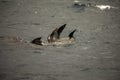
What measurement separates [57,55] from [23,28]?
6.23 m

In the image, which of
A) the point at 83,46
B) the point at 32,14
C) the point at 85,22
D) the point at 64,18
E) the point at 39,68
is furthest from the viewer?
the point at 32,14

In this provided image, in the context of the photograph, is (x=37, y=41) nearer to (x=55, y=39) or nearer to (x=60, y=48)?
(x=55, y=39)

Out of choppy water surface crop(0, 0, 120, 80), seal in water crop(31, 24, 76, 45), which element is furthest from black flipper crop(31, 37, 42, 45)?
choppy water surface crop(0, 0, 120, 80)

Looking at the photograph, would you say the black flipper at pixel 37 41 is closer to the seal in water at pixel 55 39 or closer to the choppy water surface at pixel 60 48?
the seal in water at pixel 55 39

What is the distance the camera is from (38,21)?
2345cm

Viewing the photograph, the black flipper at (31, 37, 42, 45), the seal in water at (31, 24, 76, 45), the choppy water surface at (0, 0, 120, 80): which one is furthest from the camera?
the black flipper at (31, 37, 42, 45)

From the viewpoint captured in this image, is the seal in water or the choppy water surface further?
the seal in water

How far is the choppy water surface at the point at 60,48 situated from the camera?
497 inches

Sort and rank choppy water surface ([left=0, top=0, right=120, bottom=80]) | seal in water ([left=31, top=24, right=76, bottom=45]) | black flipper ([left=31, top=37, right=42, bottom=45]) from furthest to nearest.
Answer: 1. black flipper ([left=31, top=37, right=42, bottom=45])
2. seal in water ([left=31, top=24, right=76, bottom=45])
3. choppy water surface ([left=0, top=0, right=120, bottom=80])

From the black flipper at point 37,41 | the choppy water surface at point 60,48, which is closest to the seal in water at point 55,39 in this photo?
the black flipper at point 37,41

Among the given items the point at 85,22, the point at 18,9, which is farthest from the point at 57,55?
the point at 18,9

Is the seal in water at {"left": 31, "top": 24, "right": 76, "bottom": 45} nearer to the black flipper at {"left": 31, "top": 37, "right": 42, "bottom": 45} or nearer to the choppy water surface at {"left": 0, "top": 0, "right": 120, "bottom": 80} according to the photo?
the black flipper at {"left": 31, "top": 37, "right": 42, "bottom": 45}

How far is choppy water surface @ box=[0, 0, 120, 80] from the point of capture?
12.6m

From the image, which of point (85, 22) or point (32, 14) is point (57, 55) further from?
point (32, 14)
